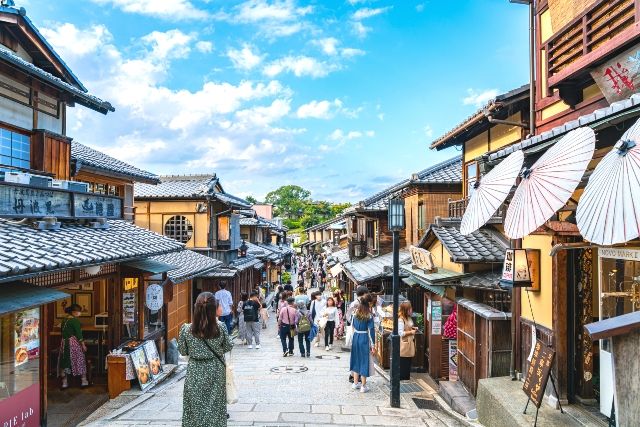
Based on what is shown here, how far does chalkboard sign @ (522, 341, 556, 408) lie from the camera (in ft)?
20.9

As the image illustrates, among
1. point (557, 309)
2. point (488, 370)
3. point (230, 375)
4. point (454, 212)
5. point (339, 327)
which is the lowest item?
point (339, 327)

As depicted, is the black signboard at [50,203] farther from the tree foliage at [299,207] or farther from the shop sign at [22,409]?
the tree foliage at [299,207]

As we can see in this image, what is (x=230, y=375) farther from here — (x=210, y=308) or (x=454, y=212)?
(x=454, y=212)

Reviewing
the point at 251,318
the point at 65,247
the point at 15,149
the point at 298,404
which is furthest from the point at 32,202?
the point at 251,318

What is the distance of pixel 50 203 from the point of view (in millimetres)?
9508

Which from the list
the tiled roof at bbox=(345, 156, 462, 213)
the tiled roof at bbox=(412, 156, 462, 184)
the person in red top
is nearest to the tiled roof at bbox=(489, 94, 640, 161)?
the person in red top

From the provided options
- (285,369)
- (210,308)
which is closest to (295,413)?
(210,308)

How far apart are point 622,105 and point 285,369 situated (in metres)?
10.2

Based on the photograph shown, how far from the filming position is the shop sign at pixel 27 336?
25.2 ft

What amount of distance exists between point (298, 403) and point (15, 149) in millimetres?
7789

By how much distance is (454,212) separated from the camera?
1612cm

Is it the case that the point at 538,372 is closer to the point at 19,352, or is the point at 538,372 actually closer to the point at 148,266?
the point at 19,352

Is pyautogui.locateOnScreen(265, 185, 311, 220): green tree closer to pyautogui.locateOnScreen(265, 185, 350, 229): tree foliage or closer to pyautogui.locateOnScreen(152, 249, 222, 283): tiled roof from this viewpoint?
pyautogui.locateOnScreen(265, 185, 350, 229): tree foliage

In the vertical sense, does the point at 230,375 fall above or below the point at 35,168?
below
